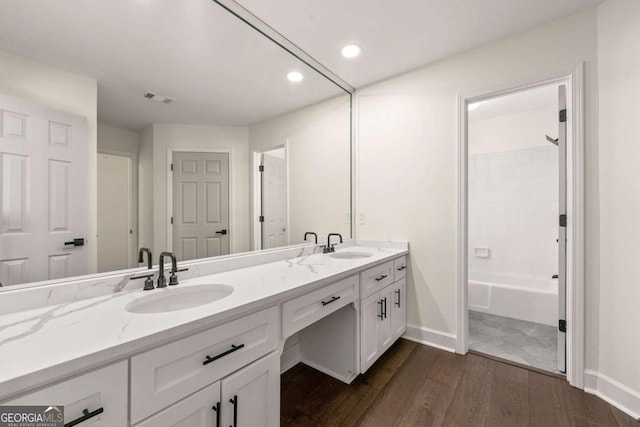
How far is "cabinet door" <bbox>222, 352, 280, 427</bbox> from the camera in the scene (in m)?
0.96

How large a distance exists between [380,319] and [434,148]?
4.73 feet

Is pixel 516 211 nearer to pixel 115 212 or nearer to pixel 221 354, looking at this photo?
pixel 221 354

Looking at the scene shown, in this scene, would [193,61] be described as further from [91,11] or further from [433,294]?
[433,294]

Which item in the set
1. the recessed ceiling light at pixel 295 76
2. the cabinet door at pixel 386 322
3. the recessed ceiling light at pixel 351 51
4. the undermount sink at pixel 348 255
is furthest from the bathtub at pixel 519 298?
the recessed ceiling light at pixel 295 76

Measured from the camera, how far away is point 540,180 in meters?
3.28

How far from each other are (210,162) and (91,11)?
2.54 feet

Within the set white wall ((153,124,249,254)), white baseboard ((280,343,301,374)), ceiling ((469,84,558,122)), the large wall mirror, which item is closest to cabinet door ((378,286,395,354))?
white baseboard ((280,343,301,374))

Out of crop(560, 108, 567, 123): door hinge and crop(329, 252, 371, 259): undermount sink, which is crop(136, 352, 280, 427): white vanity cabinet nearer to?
crop(329, 252, 371, 259): undermount sink

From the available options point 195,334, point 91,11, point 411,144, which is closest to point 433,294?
point 411,144

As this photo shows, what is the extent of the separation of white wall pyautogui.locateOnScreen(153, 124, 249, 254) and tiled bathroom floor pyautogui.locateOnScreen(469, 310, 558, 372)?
212cm

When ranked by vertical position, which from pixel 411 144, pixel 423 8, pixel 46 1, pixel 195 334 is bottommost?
pixel 195 334

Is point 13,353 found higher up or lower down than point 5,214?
lower down

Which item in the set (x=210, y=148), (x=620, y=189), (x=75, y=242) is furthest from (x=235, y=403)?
(x=620, y=189)

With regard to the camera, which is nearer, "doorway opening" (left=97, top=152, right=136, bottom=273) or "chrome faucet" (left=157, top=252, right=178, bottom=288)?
"doorway opening" (left=97, top=152, right=136, bottom=273)
